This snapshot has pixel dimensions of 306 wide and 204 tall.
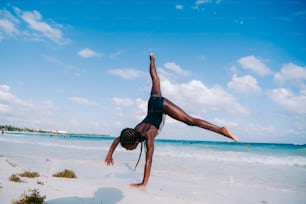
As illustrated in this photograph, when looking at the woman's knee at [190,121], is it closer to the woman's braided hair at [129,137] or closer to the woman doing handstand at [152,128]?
the woman doing handstand at [152,128]

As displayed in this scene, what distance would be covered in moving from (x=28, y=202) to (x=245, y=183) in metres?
9.56

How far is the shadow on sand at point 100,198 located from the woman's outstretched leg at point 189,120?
131 inches

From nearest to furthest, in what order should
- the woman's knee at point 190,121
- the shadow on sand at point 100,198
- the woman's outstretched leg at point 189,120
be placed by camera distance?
the woman's outstretched leg at point 189,120 → the woman's knee at point 190,121 → the shadow on sand at point 100,198

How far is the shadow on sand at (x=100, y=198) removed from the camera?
6.82m

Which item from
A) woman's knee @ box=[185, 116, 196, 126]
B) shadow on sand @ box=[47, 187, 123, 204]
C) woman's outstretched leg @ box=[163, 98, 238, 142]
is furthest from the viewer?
shadow on sand @ box=[47, 187, 123, 204]

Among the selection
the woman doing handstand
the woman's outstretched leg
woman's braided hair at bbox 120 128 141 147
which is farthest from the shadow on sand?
the woman's outstretched leg

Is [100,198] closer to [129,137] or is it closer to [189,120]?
[129,137]

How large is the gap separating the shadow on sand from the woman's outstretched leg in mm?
3319

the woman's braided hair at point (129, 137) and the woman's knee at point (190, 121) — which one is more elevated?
the woman's knee at point (190, 121)

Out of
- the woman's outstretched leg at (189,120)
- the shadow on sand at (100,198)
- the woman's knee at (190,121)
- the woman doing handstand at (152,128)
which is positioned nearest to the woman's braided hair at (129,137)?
the woman doing handstand at (152,128)

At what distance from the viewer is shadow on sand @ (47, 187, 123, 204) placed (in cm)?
682

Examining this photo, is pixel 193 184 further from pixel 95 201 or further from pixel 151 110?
pixel 151 110

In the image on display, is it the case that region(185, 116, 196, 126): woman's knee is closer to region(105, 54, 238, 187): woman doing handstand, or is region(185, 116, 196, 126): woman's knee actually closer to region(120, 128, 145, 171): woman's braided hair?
region(105, 54, 238, 187): woman doing handstand

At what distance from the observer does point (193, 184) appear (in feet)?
37.9
